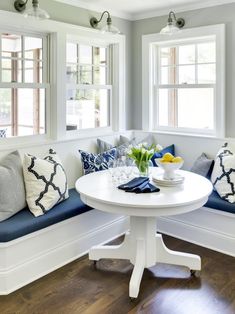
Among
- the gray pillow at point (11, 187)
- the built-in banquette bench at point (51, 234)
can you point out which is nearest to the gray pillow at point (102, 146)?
the built-in banquette bench at point (51, 234)

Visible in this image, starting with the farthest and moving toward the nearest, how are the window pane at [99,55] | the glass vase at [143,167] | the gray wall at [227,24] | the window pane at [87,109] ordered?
the window pane at [99,55]
the window pane at [87,109]
the gray wall at [227,24]
the glass vase at [143,167]

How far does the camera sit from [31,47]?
3312mm

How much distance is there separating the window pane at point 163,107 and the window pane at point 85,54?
97cm

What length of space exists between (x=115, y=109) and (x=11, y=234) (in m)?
2.18

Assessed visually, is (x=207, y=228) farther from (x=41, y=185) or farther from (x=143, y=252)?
(x=41, y=185)

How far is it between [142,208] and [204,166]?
1.44m

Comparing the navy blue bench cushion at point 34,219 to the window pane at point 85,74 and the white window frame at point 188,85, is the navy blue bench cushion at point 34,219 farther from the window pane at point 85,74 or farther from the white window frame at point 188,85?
the white window frame at point 188,85

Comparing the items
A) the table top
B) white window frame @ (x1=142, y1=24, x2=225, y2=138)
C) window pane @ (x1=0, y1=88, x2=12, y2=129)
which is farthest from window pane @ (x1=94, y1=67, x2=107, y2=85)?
the table top

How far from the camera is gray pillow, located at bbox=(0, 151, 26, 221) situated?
8.59 feet

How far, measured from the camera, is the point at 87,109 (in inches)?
155

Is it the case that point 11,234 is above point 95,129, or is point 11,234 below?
below

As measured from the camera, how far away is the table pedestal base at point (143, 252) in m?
2.60

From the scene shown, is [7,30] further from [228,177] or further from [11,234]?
[228,177]

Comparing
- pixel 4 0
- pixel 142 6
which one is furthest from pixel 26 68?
pixel 142 6
